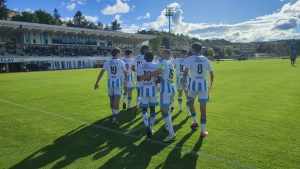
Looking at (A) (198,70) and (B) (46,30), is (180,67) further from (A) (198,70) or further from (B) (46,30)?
(B) (46,30)

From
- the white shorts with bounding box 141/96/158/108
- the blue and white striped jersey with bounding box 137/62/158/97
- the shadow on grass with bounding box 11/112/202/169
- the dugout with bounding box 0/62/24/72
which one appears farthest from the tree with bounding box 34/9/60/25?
the white shorts with bounding box 141/96/158/108

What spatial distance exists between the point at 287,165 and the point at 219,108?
4412mm

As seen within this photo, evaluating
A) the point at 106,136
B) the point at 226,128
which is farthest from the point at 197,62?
the point at 106,136

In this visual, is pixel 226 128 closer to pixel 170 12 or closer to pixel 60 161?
pixel 60 161

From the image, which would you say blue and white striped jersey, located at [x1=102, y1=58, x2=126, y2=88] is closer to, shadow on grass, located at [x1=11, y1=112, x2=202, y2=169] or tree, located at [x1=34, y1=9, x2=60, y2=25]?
shadow on grass, located at [x1=11, y1=112, x2=202, y2=169]

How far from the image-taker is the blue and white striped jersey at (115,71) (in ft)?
21.0

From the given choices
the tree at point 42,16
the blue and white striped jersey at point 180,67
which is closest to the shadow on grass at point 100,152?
the blue and white striped jersey at point 180,67

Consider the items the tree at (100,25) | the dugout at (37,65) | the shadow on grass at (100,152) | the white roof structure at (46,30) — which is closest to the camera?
the shadow on grass at (100,152)

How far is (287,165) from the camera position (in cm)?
391

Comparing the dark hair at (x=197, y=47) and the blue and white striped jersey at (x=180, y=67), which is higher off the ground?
the dark hair at (x=197, y=47)

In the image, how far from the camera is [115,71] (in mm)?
6418

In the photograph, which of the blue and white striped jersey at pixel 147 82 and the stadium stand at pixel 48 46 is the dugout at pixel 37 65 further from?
the blue and white striped jersey at pixel 147 82

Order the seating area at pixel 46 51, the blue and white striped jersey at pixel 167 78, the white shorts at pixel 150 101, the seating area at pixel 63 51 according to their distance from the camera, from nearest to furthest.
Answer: the blue and white striped jersey at pixel 167 78
the white shorts at pixel 150 101
the seating area at pixel 46 51
the seating area at pixel 63 51

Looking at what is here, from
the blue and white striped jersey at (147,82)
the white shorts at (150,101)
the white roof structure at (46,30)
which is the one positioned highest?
the white roof structure at (46,30)
